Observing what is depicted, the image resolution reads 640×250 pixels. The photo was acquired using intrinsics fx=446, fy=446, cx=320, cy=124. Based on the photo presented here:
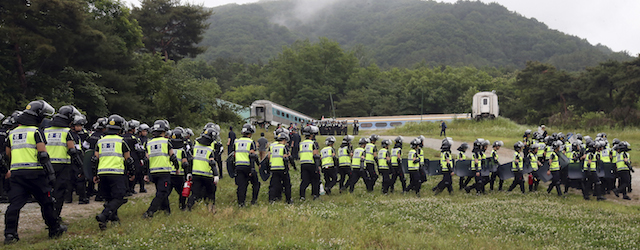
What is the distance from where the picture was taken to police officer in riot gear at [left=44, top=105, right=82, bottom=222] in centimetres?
832

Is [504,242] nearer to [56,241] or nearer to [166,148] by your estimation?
[166,148]

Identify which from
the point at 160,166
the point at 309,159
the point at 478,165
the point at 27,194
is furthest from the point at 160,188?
the point at 478,165

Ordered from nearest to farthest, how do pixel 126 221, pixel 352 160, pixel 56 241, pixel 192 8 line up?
pixel 56 241 → pixel 126 221 → pixel 352 160 → pixel 192 8

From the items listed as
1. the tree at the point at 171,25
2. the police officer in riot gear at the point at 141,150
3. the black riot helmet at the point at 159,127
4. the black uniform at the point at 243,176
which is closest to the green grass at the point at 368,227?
the black uniform at the point at 243,176

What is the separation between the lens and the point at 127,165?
851 centimetres

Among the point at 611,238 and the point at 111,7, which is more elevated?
the point at 111,7

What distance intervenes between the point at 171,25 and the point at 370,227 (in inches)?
1760

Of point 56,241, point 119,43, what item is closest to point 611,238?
point 56,241

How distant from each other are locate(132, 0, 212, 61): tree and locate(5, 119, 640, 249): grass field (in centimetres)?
3805

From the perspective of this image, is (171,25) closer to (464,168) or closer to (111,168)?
(464,168)

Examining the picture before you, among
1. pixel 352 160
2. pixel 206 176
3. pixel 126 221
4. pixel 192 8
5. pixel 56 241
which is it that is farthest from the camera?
pixel 192 8

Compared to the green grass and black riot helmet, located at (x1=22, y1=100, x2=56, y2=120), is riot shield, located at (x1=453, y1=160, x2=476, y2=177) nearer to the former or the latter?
the green grass

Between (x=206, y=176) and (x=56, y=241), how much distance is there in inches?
132

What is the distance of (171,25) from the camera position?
48.3 meters
